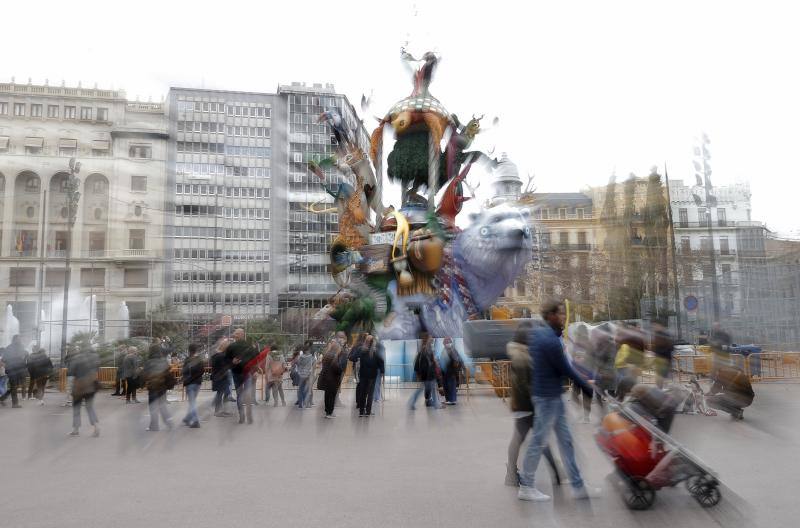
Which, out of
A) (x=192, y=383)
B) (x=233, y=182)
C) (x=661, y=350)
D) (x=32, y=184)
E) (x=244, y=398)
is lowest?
(x=244, y=398)

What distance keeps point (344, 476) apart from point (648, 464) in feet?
10.1

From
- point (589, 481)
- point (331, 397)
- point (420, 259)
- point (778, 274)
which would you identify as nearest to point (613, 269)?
point (778, 274)

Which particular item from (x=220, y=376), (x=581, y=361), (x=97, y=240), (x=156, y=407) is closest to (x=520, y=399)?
(x=97, y=240)

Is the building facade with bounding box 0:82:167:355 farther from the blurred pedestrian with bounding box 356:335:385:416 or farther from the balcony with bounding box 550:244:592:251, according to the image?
the balcony with bounding box 550:244:592:251

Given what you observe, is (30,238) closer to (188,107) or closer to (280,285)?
(188,107)

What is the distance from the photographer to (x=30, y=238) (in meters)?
7.44

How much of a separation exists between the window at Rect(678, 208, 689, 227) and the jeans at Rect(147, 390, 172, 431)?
63.4 ft

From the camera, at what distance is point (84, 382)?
993 centimetres

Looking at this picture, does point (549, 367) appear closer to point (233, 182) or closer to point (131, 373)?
point (233, 182)

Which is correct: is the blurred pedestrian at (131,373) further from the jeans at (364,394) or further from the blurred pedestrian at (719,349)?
the blurred pedestrian at (719,349)

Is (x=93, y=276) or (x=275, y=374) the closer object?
(x=93, y=276)

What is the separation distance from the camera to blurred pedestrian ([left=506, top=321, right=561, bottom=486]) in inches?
236

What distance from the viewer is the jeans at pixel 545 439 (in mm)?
5574

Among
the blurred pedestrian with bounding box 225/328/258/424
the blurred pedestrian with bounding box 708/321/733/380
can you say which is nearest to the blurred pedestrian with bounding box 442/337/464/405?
the blurred pedestrian with bounding box 225/328/258/424
